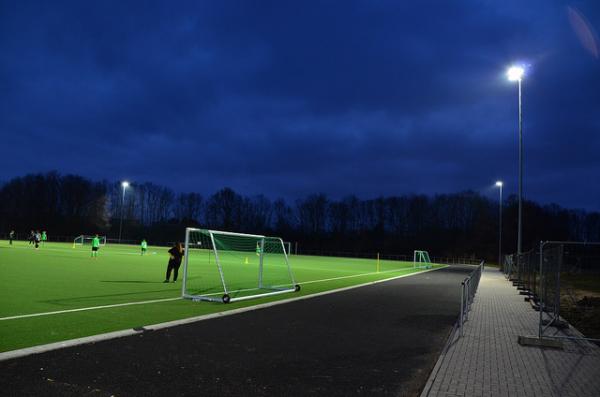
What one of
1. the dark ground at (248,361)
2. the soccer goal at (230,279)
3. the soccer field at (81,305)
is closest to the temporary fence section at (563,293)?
the dark ground at (248,361)

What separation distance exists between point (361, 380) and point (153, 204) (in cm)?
12905

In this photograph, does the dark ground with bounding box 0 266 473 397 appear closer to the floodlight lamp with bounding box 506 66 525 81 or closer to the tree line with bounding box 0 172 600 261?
the floodlight lamp with bounding box 506 66 525 81

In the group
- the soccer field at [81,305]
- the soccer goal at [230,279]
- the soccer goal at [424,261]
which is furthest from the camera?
the soccer goal at [424,261]

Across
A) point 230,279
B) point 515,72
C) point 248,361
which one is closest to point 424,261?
point 515,72

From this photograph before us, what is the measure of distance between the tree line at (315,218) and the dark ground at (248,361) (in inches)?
3099

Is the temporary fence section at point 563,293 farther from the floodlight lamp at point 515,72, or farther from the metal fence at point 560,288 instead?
the floodlight lamp at point 515,72

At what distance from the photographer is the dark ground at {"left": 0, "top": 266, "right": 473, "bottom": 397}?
5.55 meters

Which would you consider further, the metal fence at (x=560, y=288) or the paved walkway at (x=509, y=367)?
the metal fence at (x=560, y=288)

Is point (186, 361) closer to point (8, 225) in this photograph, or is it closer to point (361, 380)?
point (361, 380)

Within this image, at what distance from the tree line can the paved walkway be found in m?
78.8

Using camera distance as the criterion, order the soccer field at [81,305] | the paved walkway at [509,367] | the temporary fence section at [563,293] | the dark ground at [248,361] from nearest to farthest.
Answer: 1. the dark ground at [248,361]
2. the paved walkway at [509,367]
3. the soccer field at [81,305]
4. the temporary fence section at [563,293]

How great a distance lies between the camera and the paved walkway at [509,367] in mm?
5941

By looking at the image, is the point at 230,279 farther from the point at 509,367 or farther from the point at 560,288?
the point at 509,367

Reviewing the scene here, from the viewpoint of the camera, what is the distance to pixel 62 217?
107 metres
